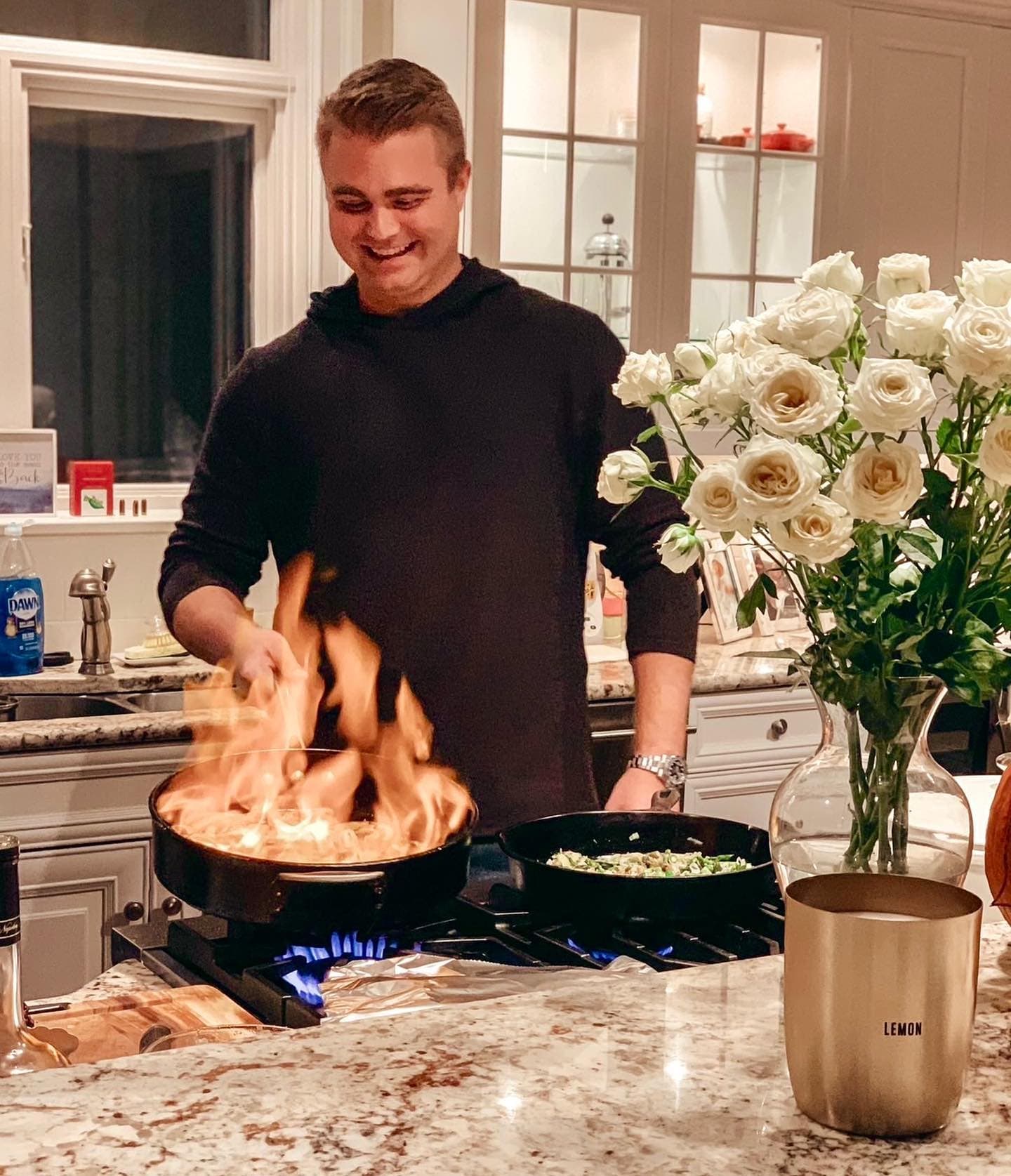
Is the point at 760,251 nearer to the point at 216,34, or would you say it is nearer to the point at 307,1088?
the point at 216,34

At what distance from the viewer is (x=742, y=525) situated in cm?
107

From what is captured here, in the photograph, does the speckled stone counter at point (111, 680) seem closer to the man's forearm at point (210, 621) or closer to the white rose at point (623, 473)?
the man's forearm at point (210, 621)

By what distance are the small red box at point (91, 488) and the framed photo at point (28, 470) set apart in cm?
5

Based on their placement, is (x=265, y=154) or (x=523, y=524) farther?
(x=265, y=154)

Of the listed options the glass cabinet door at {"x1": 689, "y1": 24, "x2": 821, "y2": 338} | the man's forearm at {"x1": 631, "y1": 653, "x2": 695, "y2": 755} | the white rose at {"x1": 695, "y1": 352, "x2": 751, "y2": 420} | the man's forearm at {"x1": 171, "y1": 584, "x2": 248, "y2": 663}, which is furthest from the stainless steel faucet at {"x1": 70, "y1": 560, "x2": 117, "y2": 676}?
the white rose at {"x1": 695, "y1": 352, "x2": 751, "y2": 420}

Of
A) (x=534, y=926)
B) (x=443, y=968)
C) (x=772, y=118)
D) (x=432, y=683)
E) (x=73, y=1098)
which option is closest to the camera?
(x=73, y=1098)

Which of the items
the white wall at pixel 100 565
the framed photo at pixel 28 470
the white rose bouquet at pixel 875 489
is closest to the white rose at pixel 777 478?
the white rose bouquet at pixel 875 489

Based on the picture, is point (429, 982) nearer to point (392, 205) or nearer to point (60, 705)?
point (392, 205)

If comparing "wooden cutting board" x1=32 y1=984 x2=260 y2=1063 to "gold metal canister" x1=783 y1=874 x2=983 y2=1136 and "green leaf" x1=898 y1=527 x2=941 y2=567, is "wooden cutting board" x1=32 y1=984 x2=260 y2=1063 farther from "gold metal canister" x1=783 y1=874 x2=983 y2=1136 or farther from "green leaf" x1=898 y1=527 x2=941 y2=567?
"green leaf" x1=898 y1=527 x2=941 y2=567

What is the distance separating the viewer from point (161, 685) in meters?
3.49

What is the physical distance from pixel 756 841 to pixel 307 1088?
819 millimetres

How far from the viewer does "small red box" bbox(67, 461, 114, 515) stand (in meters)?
3.85

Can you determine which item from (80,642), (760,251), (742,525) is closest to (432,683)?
(742,525)

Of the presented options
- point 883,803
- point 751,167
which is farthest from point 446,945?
point 751,167
